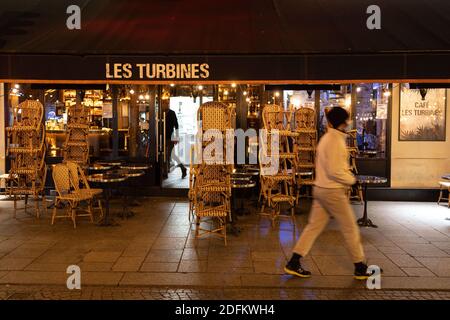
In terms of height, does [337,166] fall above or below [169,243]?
above

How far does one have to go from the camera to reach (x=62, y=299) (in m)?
5.47

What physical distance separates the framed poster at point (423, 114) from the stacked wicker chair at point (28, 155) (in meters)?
8.22

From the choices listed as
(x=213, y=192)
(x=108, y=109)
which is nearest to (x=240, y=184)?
(x=213, y=192)

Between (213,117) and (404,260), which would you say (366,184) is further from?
(213,117)

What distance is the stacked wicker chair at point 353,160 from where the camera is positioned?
11406 mm

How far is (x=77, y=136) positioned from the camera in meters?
11.1

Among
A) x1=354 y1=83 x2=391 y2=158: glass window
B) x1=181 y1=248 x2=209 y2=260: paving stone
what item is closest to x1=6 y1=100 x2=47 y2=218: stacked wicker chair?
x1=181 y1=248 x2=209 y2=260: paving stone

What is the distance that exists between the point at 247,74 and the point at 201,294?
3409 mm

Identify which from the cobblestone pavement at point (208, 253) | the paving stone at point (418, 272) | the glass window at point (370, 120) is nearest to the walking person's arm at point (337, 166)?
the cobblestone pavement at point (208, 253)

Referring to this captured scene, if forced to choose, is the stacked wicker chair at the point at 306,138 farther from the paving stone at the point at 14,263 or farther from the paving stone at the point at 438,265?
the paving stone at the point at 14,263

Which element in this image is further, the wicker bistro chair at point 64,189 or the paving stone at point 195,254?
the wicker bistro chair at point 64,189

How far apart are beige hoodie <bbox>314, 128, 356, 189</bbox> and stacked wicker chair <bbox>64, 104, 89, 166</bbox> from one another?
6.51m

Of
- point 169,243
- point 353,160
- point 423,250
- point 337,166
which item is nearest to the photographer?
point 337,166

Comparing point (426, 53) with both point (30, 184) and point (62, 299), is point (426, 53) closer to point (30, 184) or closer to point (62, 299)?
point (62, 299)
